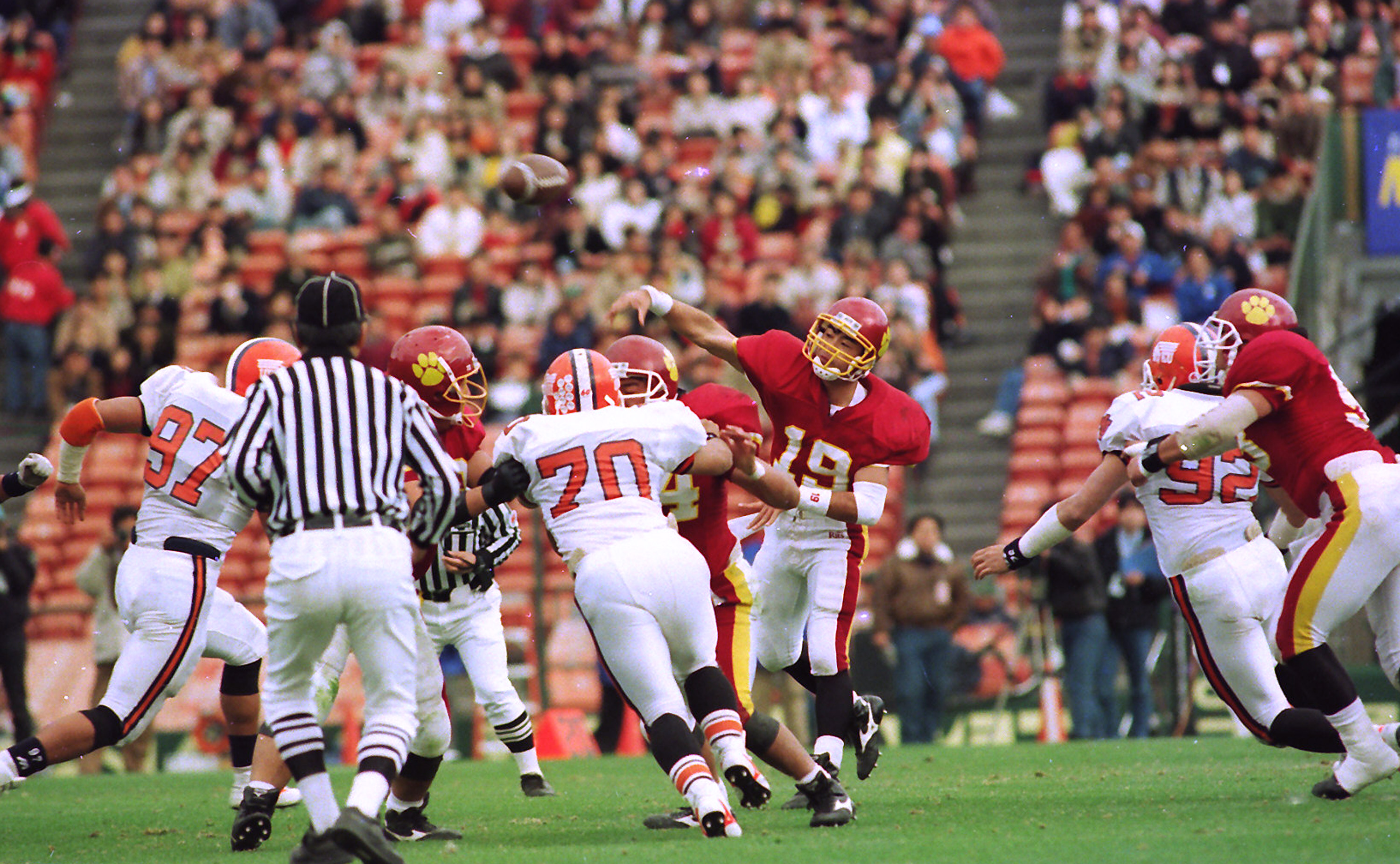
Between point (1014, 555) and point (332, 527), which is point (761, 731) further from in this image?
point (332, 527)

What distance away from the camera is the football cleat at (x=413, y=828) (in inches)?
270

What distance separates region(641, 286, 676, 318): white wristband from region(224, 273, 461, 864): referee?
7.56ft

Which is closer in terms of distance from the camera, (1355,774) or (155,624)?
(1355,774)

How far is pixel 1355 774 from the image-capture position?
6.79m

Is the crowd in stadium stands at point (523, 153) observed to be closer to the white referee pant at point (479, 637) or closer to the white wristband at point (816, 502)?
the white referee pant at point (479, 637)

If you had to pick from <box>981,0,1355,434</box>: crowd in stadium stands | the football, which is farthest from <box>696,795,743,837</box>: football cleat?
<box>981,0,1355,434</box>: crowd in stadium stands

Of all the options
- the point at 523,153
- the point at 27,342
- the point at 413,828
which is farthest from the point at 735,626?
the point at 27,342

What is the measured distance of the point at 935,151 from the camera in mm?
17141

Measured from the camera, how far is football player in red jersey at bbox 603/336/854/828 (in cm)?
657

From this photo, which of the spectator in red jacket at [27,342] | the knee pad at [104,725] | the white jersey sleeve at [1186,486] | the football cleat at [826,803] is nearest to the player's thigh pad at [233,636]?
the knee pad at [104,725]

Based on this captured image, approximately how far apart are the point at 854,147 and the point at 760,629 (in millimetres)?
10185

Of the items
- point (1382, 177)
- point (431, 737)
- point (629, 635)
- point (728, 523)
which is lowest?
point (431, 737)

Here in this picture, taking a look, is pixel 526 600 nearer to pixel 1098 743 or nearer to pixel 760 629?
pixel 1098 743

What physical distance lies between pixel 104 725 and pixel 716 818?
267cm
